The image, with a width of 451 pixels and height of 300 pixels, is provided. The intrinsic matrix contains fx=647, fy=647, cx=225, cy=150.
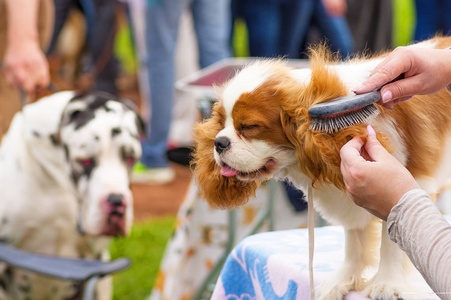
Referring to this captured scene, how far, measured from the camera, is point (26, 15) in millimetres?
2730

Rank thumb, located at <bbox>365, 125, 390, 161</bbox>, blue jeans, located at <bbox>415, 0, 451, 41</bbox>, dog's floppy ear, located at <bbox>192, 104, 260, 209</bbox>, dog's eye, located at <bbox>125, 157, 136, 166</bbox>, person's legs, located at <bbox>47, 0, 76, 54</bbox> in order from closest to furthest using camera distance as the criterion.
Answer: thumb, located at <bbox>365, 125, 390, 161</bbox> < dog's floppy ear, located at <bbox>192, 104, 260, 209</bbox> < dog's eye, located at <bbox>125, 157, 136, 166</bbox> < blue jeans, located at <bbox>415, 0, 451, 41</bbox> < person's legs, located at <bbox>47, 0, 76, 54</bbox>

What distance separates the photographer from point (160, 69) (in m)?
5.13

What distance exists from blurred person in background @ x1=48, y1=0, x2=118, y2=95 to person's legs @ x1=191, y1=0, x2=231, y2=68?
1446mm

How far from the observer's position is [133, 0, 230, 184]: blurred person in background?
16.3 ft

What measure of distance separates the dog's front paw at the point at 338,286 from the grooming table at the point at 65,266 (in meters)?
0.92

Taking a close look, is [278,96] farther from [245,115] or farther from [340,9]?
[340,9]

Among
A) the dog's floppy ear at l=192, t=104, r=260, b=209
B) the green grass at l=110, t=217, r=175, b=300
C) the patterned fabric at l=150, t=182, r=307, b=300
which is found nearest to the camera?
the dog's floppy ear at l=192, t=104, r=260, b=209

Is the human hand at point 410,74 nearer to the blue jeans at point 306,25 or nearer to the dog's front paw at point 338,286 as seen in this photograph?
the dog's front paw at point 338,286

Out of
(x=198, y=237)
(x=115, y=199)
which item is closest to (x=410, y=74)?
(x=115, y=199)

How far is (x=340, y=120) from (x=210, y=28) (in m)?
4.01

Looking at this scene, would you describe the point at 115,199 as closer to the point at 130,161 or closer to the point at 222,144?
the point at 130,161

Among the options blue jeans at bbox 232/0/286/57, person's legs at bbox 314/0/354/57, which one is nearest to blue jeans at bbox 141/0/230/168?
blue jeans at bbox 232/0/286/57

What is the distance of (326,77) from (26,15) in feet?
6.07

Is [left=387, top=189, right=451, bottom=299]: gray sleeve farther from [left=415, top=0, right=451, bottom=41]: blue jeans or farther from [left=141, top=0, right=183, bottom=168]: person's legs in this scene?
[left=415, top=0, right=451, bottom=41]: blue jeans
